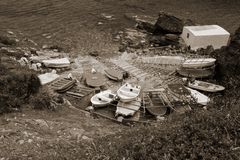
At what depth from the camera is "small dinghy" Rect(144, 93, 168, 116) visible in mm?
13750

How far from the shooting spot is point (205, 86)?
15.9 metres

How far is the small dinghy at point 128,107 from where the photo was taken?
13.2 metres

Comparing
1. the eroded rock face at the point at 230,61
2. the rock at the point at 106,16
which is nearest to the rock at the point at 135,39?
the rock at the point at 106,16

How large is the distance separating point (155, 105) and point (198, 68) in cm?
418

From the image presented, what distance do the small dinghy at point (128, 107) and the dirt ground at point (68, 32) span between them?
0.72 metres

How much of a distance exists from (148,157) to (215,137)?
1.56 m

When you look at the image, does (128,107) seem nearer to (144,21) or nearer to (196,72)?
(196,72)

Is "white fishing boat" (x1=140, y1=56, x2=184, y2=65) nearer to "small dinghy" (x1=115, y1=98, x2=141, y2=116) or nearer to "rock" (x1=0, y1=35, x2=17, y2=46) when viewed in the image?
"small dinghy" (x1=115, y1=98, x2=141, y2=116)

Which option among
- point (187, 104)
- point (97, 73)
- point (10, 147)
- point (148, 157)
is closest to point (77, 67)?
point (97, 73)

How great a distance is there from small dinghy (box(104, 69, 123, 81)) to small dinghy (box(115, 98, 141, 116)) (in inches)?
101

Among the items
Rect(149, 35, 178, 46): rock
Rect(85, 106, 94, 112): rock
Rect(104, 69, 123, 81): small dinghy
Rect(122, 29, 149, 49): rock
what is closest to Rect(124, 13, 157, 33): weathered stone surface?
Rect(122, 29, 149, 49): rock

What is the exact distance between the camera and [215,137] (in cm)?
762

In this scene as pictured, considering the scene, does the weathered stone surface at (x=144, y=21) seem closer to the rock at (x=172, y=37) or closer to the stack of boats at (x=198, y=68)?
the rock at (x=172, y=37)

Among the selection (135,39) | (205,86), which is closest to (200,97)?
(205,86)
